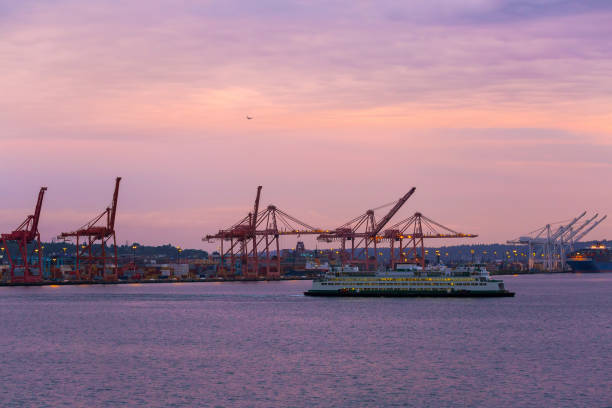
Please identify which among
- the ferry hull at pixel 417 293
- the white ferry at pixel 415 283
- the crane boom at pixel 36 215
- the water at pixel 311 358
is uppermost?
the crane boom at pixel 36 215

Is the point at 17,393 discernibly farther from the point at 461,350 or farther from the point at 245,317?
the point at 245,317

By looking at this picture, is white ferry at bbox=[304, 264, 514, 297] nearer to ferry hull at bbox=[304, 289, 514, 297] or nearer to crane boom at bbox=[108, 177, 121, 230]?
ferry hull at bbox=[304, 289, 514, 297]

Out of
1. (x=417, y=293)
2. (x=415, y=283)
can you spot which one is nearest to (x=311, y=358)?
(x=417, y=293)

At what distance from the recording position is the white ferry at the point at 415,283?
102500 millimetres

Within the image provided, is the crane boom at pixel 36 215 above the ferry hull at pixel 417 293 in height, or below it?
above

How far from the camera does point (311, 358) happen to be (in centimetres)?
5084

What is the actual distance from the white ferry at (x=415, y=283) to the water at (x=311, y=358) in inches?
501

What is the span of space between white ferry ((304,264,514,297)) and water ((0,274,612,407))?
1272 centimetres

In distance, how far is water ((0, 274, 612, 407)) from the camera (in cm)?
3897

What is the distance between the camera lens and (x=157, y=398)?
126 ft

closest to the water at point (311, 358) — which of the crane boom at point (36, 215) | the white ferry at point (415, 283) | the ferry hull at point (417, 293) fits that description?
the ferry hull at point (417, 293)

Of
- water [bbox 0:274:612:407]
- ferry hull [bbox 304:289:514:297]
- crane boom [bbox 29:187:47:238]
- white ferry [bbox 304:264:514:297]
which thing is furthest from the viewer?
crane boom [bbox 29:187:47:238]

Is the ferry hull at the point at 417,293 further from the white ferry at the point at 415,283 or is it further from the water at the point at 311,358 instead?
the water at the point at 311,358

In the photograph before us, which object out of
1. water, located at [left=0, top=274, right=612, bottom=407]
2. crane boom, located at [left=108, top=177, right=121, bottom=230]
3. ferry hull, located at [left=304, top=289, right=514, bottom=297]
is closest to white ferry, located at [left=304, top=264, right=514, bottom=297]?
ferry hull, located at [left=304, top=289, right=514, bottom=297]
